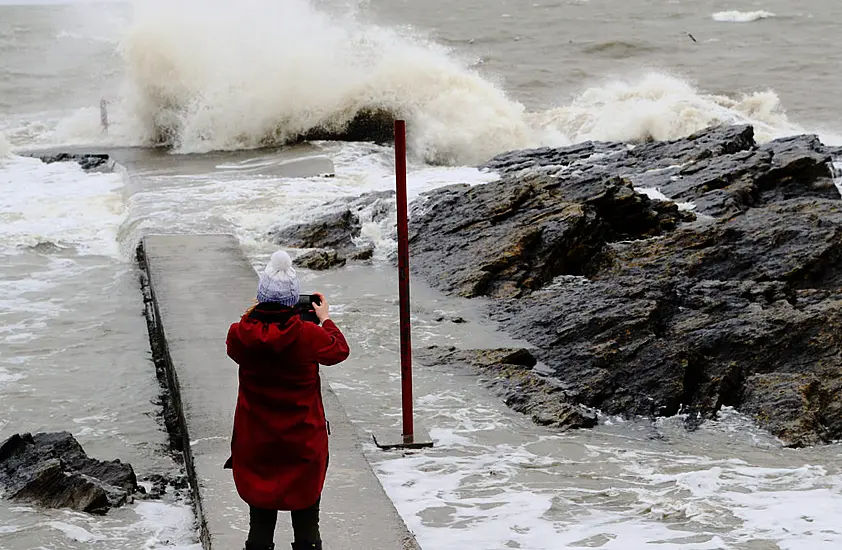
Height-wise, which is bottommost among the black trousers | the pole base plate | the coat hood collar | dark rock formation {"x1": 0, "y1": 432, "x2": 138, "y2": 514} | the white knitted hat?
the pole base plate

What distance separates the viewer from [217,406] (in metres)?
6.21

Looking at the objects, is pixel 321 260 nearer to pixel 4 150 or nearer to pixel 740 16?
pixel 4 150

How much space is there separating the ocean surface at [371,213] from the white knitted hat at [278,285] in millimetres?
1825

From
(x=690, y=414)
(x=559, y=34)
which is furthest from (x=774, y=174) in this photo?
(x=559, y=34)

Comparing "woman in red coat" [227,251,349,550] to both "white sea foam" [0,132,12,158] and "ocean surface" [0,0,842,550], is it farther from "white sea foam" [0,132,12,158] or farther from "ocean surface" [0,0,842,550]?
"white sea foam" [0,132,12,158]

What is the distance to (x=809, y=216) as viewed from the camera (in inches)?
358

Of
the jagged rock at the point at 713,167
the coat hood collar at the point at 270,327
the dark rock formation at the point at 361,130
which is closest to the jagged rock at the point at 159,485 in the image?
the coat hood collar at the point at 270,327

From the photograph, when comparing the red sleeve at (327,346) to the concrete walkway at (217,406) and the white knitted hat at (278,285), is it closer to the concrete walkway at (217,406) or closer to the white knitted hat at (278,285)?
the white knitted hat at (278,285)

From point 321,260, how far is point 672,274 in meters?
3.75

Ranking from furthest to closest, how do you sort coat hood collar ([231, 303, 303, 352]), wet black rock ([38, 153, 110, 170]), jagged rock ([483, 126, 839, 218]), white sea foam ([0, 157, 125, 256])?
wet black rock ([38, 153, 110, 170]) < white sea foam ([0, 157, 125, 256]) < jagged rock ([483, 126, 839, 218]) < coat hood collar ([231, 303, 303, 352])

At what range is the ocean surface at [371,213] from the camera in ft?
17.7

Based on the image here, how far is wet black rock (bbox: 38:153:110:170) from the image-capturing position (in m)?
17.5

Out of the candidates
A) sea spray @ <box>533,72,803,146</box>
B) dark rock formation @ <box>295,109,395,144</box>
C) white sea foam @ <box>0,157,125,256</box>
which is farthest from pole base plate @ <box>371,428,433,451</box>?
sea spray @ <box>533,72,803,146</box>

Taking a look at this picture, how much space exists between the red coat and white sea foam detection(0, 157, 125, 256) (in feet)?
28.0
